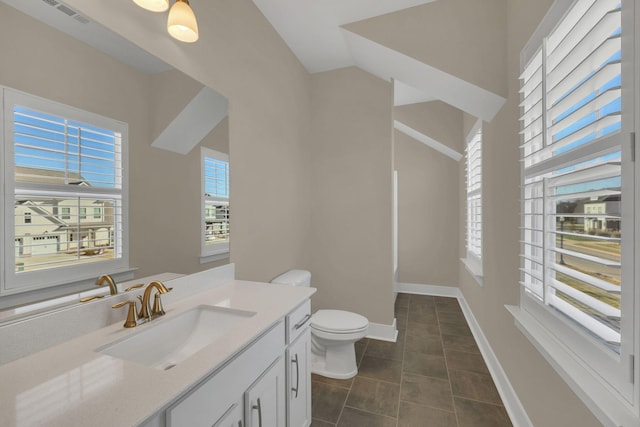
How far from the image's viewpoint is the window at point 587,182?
0.81m

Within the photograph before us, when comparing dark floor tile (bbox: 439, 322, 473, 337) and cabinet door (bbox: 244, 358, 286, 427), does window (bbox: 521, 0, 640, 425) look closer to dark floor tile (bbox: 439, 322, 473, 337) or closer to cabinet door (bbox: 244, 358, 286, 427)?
cabinet door (bbox: 244, 358, 286, 427)

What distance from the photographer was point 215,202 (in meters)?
1.66

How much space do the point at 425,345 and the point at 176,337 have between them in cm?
239

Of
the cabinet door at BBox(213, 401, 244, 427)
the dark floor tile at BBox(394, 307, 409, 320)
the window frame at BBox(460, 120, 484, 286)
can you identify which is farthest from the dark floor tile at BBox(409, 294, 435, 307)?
the cabinet door at BBox(213, 401, 244, 427)

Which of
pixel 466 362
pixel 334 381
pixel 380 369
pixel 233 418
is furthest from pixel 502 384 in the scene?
pixel 233 418

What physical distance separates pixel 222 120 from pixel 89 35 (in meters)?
0.74

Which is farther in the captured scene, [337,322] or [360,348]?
[360,348]

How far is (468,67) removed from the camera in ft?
6.28

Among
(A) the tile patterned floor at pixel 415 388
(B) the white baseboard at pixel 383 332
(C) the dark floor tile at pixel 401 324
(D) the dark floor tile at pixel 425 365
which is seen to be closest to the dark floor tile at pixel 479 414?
(A) the tile patterned floor at pixel 415 388

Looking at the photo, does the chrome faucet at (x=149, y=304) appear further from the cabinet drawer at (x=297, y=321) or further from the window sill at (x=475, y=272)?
the window sill at (x=475, y=272)

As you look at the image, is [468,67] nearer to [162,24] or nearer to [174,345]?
[162,24]

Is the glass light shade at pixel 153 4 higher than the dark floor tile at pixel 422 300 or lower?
higher

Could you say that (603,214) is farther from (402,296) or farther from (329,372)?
(402,296)

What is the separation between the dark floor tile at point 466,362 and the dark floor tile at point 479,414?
42 cm
